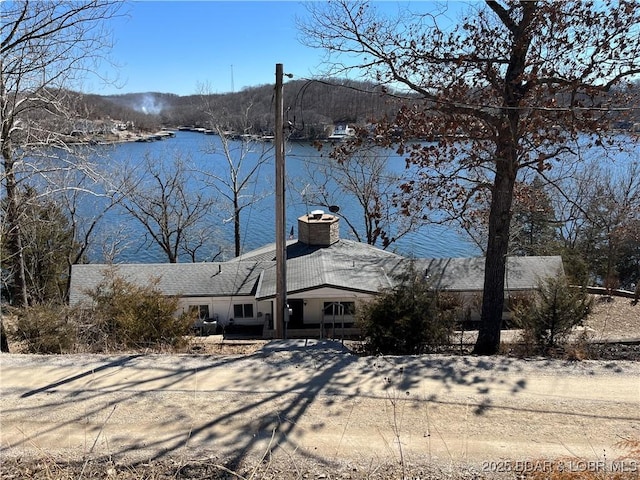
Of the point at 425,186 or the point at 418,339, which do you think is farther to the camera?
the point at 425,186

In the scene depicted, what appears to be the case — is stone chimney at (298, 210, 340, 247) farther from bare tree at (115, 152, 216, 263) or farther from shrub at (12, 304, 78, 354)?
shrub at (12, 304, 78, 354)

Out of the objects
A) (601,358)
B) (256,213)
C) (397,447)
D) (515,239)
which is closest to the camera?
(397,447)

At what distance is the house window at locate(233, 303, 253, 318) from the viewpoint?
727 inches

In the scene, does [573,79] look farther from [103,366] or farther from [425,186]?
[103,366]

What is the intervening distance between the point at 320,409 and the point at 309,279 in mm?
11437

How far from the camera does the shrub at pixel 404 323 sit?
344 inches

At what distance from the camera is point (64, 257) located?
22266mm

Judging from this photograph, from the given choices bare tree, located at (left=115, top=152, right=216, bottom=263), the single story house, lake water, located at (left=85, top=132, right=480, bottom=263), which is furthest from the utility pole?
lake water, located at (left=85, top=132, right=480, bottom=263)

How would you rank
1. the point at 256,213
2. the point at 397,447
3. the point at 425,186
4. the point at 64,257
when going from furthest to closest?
the point at 256,213
the point at 64,257
the point at 425,186
the point at 397,447

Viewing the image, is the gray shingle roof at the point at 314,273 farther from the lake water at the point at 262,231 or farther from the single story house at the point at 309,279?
the lake water at the point at 262,231

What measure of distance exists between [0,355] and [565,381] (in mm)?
8163

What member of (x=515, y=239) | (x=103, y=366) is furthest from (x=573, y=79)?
(x=515, y=239)

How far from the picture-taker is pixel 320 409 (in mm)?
→ 5504

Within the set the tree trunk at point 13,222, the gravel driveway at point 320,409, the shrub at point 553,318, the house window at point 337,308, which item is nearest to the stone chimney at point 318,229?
the house window at point 337,308
